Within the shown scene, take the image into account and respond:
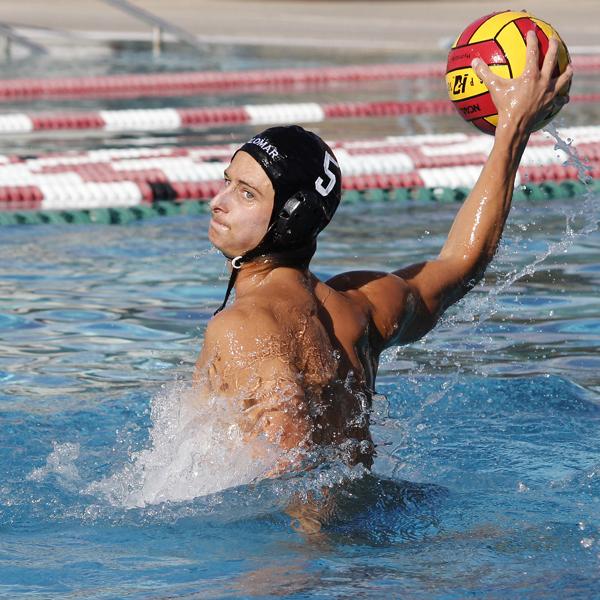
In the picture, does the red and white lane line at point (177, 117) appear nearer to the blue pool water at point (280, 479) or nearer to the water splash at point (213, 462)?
the blue pool water at point (280, 479)

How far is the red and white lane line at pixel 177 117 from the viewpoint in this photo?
11.0 metres

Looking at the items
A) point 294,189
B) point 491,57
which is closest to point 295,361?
point 294,189

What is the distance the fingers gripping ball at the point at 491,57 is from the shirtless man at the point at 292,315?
25.4 inches

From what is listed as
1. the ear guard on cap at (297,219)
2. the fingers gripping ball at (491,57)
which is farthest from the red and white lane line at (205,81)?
the ear guard on cap at (297,219)

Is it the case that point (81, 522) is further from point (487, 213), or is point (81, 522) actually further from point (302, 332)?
point (487, 213)

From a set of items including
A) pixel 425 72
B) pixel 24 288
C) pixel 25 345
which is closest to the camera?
pixel 25 345

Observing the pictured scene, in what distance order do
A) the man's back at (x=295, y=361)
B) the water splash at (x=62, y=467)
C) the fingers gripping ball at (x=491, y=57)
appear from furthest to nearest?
the water splash at (x=62, y=467), the fingers gripping ball at (x=491, y=57), the man's back at (x=295, y=361)

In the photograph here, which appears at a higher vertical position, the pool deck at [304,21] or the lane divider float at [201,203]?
the pool deck at [304,21]

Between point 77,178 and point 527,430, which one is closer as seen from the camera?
point 527,430

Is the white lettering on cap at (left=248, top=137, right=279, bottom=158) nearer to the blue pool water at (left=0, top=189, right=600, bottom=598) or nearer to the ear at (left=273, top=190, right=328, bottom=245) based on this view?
the ear at (left=273, top=190, right=328, bottom=245)

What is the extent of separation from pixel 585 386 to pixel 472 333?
0.86m

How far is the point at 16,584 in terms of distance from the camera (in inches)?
118

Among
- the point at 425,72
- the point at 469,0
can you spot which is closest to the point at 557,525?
the point at 425,72

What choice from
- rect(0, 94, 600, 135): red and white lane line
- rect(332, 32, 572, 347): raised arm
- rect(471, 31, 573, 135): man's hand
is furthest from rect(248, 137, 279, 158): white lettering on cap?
rect(0, 94, 600, 135): red and white lane line
